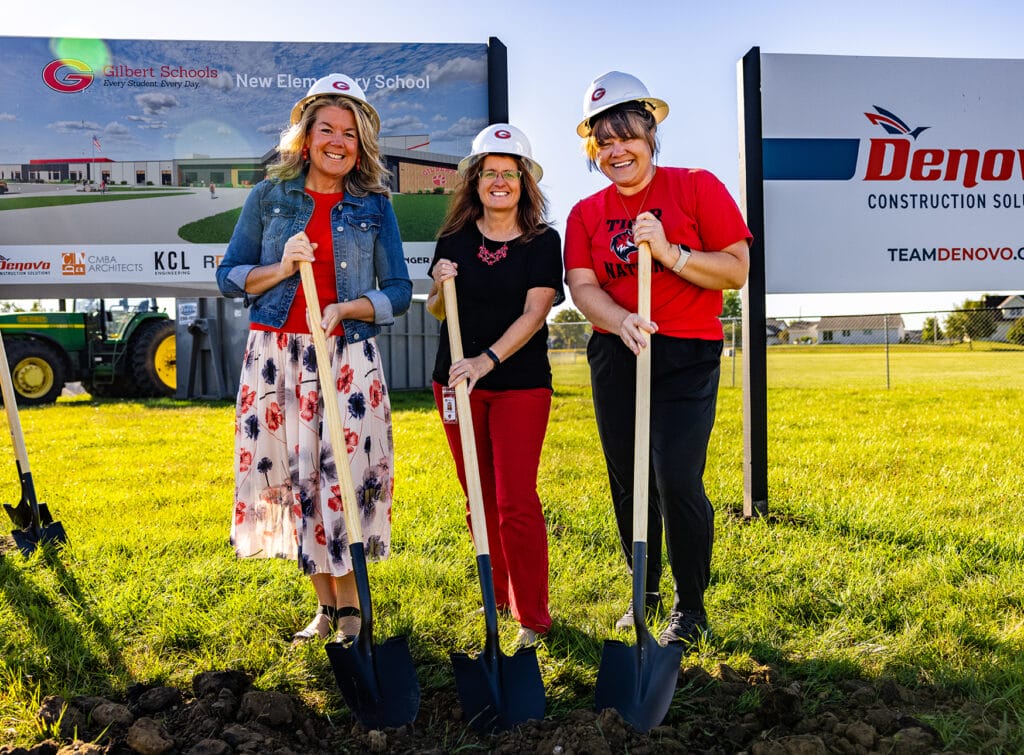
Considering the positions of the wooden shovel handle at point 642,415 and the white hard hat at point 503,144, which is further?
the white hard hat at point 503,144

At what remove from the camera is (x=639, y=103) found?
9.81 ft

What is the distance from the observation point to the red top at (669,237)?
117 inches

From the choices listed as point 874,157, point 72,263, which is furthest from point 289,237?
point 874,157

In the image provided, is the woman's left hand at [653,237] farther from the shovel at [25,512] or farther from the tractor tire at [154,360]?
the tractor tire at [154,360]

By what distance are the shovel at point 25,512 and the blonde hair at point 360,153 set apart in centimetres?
251

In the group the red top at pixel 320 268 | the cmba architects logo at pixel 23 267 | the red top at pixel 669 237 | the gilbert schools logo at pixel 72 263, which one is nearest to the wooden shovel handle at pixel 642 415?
the red top at pixel 669 237

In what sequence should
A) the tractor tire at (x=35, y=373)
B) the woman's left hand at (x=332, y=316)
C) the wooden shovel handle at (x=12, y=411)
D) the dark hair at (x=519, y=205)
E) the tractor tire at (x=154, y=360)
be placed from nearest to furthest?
the woman's left hand at (x=332, y=316) < the dark hair at (x=519, y=205) < the wooden shovel handle at (x=12, y=411) < the tractor tire at (x=35, y=373) < the tractor tire at (x=154, y=360)

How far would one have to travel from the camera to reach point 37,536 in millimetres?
4645

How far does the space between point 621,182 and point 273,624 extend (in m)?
2.20

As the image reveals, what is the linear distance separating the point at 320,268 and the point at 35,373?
12.6 meters

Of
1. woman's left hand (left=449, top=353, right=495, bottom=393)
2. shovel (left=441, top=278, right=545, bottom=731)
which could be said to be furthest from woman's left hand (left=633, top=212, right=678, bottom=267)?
shovel (left=441, top=278, right=545, bottom=731)

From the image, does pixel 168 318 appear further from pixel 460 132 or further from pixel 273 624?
pixel 273 624

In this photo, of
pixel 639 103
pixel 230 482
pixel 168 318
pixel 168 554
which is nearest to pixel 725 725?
pixel 639 103

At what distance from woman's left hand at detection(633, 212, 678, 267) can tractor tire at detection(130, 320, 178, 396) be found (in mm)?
12411
